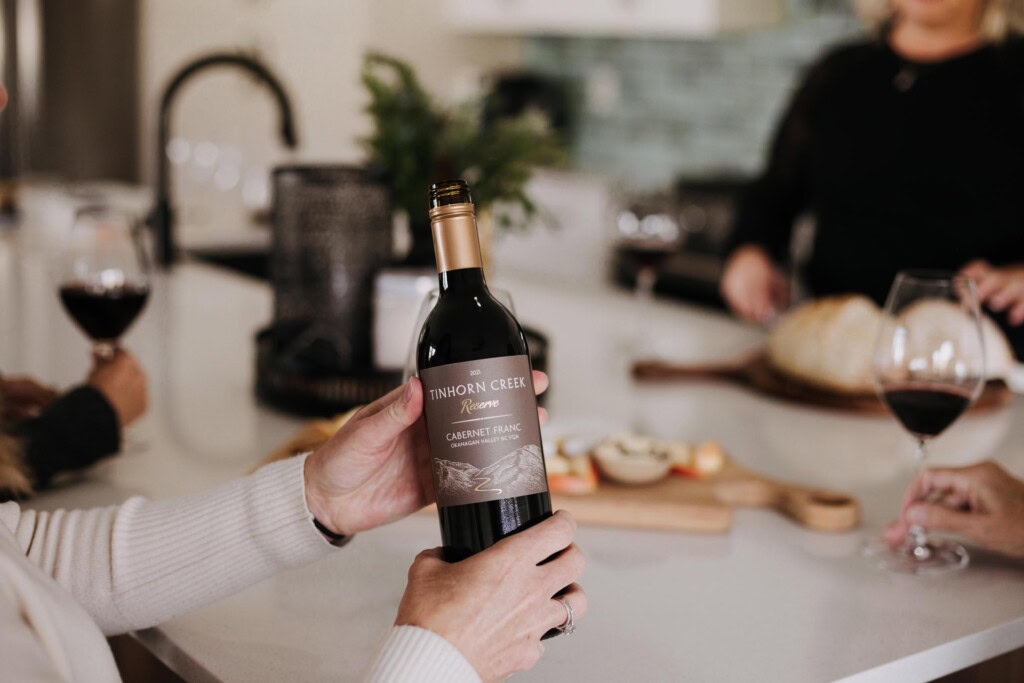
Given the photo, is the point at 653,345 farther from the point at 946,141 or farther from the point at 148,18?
the point at 148,18

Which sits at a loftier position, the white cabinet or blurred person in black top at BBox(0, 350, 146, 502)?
the white cabinet

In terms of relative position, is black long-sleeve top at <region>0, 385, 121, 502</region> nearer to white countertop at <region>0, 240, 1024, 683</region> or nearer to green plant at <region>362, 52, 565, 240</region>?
white countertop at <region>0, 240, 1024, 683</region>

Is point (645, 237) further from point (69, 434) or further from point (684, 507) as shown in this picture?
point (69, 434)

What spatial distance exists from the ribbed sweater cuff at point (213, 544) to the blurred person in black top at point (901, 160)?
135cm

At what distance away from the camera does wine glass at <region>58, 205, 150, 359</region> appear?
4.41 ft

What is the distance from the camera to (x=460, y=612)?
2.29 ft

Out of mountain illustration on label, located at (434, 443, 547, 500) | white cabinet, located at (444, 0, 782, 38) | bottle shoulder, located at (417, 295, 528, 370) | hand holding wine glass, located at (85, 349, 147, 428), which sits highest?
white cabinet, located at (444, 0, 782, 38)

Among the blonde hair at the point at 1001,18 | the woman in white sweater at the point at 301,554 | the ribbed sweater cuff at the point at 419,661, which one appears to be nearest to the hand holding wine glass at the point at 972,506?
the woman in white sweater at the point at 301,554

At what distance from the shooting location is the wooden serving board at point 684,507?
111 cm

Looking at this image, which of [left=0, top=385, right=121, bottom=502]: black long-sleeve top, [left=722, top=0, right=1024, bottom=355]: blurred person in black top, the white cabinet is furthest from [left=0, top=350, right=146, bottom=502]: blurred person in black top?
the white cabinet

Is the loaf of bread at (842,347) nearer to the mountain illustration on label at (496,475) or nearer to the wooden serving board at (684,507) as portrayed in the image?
the wooden serving board at (684,507)

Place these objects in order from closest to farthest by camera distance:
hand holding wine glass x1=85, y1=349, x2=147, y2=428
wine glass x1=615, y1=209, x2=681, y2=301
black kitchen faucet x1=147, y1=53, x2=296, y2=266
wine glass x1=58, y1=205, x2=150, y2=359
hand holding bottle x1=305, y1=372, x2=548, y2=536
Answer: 1. hand holding bottle x1=305, y1=372, x2=548, y2=536
2. hand holding wine glass x1=85, y1=349, x2=147, y2=428
3. wine glass x1=58, y1=205, x2=150, y2=359
4. wine glass x1=615, y1=209, x2=681, y2=301
5. black kitchen faucet x1=147, y1=53, x2=296, y2=266

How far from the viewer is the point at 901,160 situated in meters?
2.21

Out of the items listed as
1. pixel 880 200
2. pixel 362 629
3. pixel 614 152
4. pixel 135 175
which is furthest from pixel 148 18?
pixel 362 629
